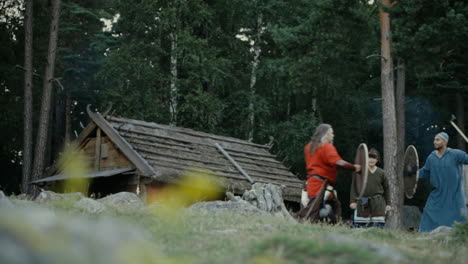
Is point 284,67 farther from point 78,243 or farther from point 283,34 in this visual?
point 78,243

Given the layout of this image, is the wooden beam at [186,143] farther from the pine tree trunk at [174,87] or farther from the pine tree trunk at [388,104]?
the pine tree trunk at [174,87]

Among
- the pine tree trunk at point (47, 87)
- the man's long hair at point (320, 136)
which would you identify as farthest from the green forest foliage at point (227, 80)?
the man's long hair at point (320, 136)

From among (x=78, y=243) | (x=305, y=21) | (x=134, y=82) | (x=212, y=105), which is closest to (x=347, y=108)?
(x=212, y=105)

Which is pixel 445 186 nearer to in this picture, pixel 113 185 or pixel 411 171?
pixel 411 171

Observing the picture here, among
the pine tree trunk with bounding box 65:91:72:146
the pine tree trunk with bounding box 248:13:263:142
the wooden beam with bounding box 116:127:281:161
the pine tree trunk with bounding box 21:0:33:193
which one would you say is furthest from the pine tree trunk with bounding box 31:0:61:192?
the pine tree trunk with bounding box 65:91:72:146

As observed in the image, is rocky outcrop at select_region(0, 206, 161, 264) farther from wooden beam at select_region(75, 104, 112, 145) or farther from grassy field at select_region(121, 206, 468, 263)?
wooden beam at select_region(75, 104, 112, 145)

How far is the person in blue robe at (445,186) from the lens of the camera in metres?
12.4

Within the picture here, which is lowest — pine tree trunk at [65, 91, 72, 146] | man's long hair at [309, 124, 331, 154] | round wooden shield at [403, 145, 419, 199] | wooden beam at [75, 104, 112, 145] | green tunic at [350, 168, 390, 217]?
green tunic at [350, 168, 390, 217]

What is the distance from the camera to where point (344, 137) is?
3297cm

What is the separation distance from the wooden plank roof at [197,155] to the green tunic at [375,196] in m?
5.76

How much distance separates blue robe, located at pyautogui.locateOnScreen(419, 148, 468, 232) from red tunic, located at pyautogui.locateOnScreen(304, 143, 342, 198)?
2571mm

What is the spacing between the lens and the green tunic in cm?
1299

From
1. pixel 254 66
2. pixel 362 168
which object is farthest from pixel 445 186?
pixel 254 66

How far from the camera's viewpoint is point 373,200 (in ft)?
42.7
